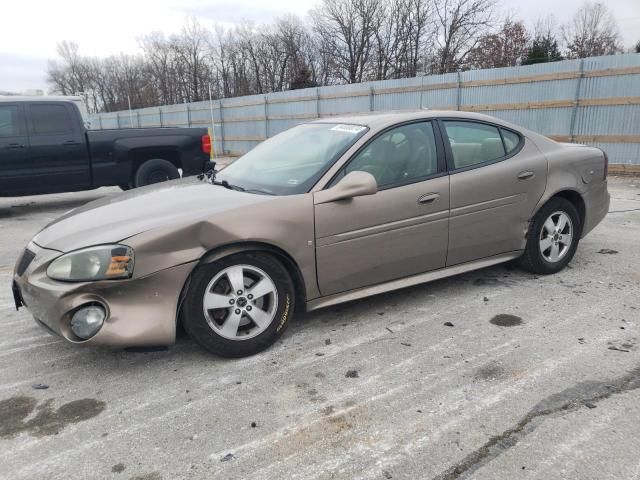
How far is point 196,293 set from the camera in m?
3.00

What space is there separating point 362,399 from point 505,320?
4.89 feet

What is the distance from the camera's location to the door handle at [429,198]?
146 inches

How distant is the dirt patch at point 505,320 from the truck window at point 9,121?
26.1ft

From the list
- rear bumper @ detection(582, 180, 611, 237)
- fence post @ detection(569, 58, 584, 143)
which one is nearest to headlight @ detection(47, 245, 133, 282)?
rear bumper @ detection(582, 180, 611, 237)

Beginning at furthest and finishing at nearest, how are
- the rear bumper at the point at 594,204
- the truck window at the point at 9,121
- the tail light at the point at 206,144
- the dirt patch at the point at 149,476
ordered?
the tail light at the point at 206,144 < the truck window at the point at 9,121 < the rear bumper at the point at 594,204 < the dirt patch at the point at 149,476

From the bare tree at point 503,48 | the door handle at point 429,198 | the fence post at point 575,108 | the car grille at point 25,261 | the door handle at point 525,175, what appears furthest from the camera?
the bare tree at point 503,48

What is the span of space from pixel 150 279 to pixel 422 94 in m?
13.3

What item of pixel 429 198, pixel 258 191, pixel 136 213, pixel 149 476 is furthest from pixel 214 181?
pixel 149 476

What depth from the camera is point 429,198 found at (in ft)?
12.3

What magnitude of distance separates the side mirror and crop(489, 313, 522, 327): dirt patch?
131 cm

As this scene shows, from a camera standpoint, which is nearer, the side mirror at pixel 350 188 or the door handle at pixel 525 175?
the side mirror at pixel 350 188

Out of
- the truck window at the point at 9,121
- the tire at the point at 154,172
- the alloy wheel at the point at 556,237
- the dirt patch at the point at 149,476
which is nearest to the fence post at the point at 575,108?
the alloy wheel at the point at 556,237

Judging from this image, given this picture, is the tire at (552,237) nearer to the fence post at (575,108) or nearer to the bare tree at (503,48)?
the fence post at (575,108)

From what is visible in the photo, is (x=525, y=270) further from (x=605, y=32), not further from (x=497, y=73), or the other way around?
(x=605, y=32)
